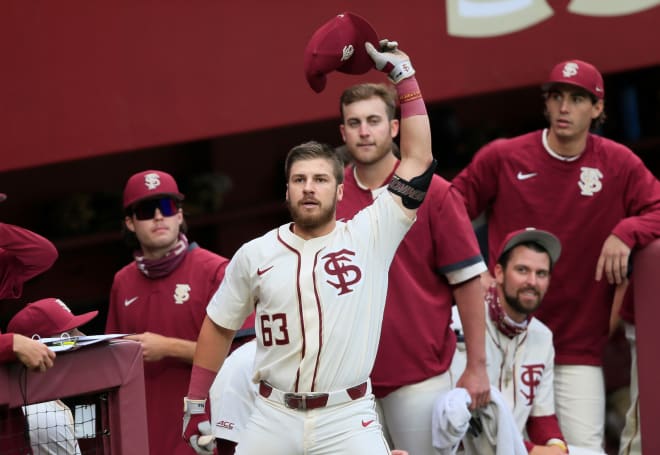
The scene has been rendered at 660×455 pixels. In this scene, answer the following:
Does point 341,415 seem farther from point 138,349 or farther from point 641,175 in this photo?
point 641,175

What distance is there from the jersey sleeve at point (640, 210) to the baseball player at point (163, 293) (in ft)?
6.10

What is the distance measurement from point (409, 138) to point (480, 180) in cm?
192

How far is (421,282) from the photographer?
220 inches

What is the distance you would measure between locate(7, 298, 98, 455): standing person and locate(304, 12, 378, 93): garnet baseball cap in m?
1.28

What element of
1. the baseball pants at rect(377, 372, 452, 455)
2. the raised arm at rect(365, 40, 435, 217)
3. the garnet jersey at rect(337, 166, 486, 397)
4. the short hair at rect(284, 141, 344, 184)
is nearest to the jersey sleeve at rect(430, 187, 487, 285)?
the garnet jersey at rect(337, 166, 486, 397)

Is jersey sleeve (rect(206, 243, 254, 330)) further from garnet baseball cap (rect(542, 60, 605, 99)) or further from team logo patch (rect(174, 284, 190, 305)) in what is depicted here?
garnet baseball cap (rect(542, 60, 605, 99))

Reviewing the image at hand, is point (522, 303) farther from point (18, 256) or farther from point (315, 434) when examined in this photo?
point (18, 256)

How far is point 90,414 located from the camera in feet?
16.3

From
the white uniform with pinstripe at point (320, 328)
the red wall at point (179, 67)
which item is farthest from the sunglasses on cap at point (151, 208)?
the white uniform with pinstripe at point (320, 328)

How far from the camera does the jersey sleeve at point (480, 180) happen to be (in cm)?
669

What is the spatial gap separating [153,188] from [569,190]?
199 centimetres

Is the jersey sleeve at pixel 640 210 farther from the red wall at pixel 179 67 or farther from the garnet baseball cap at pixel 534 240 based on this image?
the red wall at pixel 179 67

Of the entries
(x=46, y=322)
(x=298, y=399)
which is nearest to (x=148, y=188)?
(x=46, y=322)

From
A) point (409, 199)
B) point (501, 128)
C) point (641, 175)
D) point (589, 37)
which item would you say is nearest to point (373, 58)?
point (409, 199)
